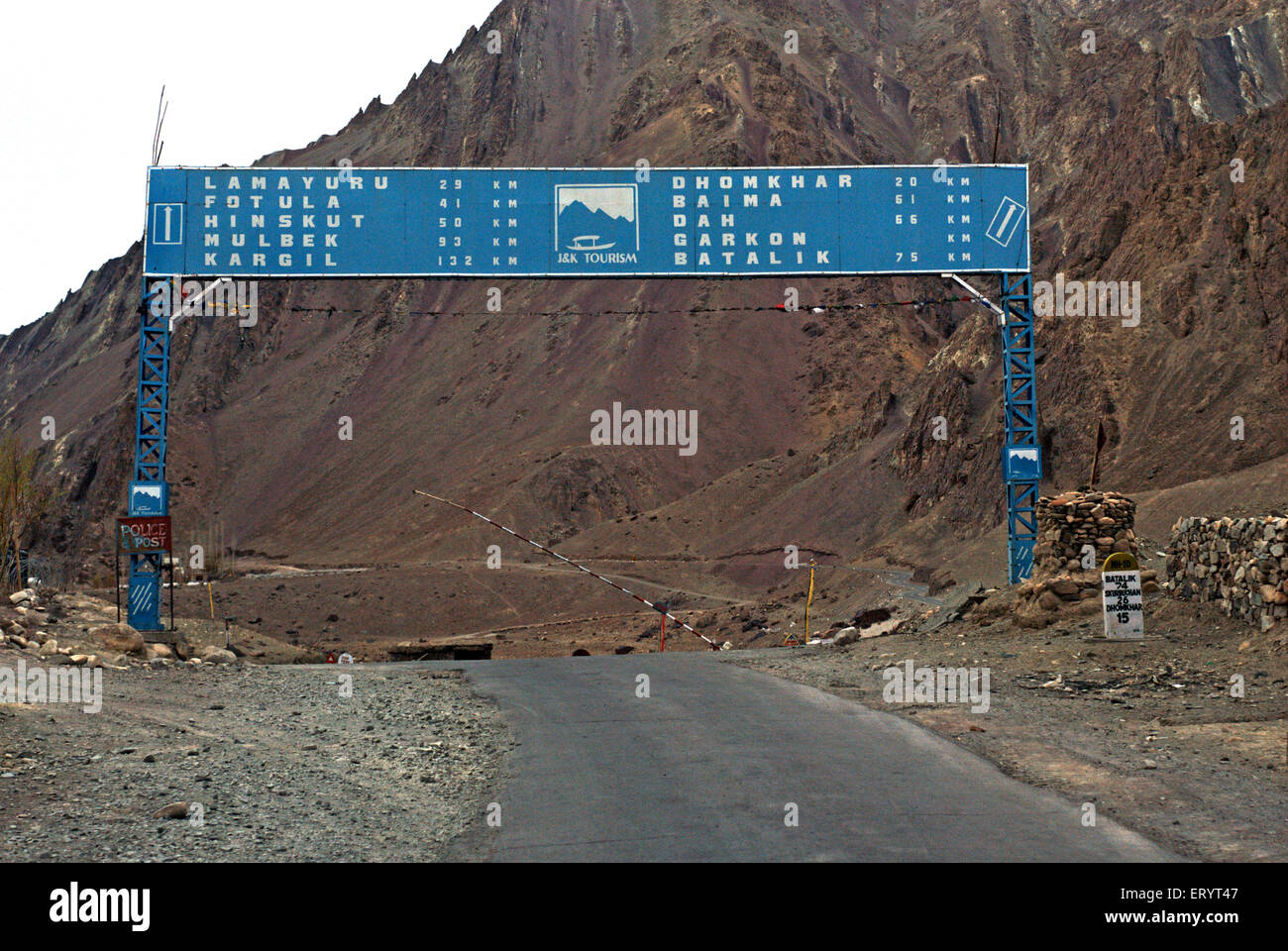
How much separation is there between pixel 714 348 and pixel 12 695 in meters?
69.2

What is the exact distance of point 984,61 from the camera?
4562 inches

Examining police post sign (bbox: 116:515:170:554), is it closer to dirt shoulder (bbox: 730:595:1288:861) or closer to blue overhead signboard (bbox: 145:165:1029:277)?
blue overhead signboard (bbox: 145:165:1029:277)

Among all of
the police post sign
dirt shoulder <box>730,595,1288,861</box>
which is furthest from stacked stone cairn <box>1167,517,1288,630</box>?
the police post sign

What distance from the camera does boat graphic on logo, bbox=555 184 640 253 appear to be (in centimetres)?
2720

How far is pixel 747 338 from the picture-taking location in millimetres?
80875

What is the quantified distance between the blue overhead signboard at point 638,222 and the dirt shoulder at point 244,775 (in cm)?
1422

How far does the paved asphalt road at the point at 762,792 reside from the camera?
692 centimetres

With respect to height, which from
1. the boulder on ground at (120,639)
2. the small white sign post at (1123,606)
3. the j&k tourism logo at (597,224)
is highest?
the j&k tourism logo at (597,224)

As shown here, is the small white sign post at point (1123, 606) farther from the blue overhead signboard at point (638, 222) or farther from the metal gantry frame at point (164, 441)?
the blue overhead signboard at point (638, 222)

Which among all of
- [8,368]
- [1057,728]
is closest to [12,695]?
[1057,728]

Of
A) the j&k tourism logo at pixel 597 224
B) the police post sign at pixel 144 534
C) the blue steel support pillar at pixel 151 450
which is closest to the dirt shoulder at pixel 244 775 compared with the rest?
the police post sign at pixel 144 534

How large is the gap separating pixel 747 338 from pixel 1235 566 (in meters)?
66.3

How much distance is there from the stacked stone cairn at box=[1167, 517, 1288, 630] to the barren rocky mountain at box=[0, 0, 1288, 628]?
49.4ft

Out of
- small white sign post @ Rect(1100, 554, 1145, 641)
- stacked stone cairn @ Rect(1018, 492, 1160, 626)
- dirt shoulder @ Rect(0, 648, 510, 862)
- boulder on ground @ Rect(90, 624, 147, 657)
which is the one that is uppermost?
stacked stone cairn @ Rect(1018, 492, 1160, 626)
